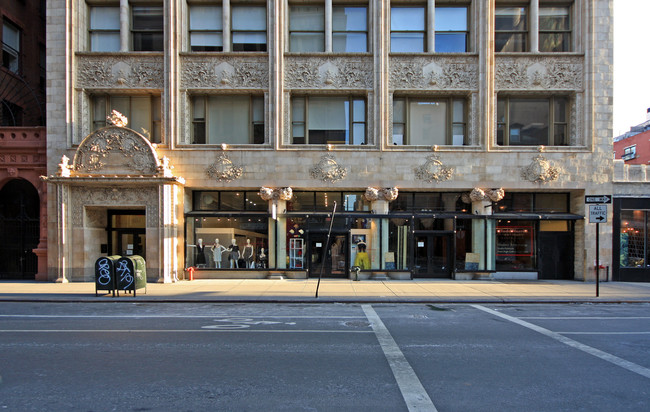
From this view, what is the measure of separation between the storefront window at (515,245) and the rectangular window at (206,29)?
49.0 ft

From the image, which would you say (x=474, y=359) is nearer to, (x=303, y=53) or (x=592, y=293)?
(x=592, y=293)

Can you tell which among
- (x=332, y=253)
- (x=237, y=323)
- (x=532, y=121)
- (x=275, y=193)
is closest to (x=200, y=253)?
(x=275, y=193)

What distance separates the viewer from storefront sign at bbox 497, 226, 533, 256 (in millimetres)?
17203

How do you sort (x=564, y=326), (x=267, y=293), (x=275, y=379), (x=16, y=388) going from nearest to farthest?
1. (x=16, y=388)
2. (x=275, y=379)
3. (x=564, y=326)
4. (x=267, y=293)

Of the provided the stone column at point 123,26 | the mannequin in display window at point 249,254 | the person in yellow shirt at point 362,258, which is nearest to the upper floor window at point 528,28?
the person in yellow shirt at point 362,258

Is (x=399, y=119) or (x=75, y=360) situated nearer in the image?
(x=75, y=360)

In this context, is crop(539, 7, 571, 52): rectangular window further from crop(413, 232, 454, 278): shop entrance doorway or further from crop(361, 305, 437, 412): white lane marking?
crop(361, 305, 437, 412): white lane marking

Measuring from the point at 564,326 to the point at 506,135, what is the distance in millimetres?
10343

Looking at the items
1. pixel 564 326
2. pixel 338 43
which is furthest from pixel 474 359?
pixel 338 43

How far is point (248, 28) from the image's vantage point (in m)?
17.0

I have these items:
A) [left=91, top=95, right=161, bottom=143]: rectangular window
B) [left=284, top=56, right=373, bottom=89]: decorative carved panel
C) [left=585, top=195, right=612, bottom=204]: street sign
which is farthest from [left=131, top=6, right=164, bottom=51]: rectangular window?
[left=585, top=195, right=612, bottom=204]: street sign

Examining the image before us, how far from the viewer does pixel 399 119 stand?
17.2 m

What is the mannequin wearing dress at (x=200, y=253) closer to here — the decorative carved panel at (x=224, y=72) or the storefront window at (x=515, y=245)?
the decorative carved panel at (x=224, y=72)

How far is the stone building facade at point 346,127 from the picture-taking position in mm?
16500
